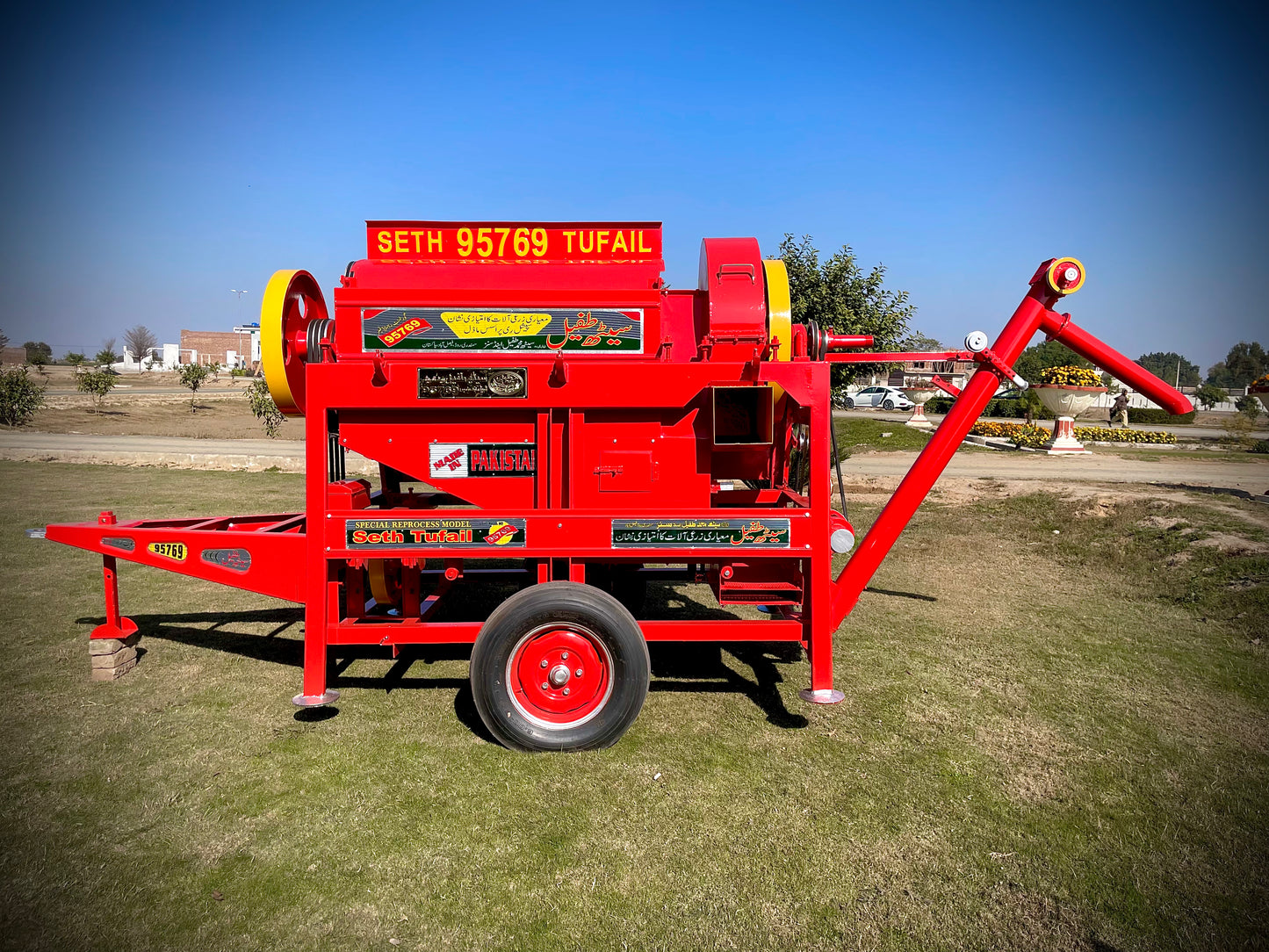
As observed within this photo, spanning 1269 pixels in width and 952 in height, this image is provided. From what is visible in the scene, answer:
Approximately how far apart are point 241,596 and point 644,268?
572cm

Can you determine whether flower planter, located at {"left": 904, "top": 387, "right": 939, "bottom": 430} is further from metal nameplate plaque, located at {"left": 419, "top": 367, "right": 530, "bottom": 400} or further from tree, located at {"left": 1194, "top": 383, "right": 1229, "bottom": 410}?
metal nameplate plaque, located at {"left": 419, "top": 367, "right": 530, "bottom": 400}

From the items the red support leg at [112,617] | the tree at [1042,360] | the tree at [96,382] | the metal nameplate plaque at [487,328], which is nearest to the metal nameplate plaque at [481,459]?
the metal nameplate plaque at [487,328]

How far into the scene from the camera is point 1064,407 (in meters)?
21.6

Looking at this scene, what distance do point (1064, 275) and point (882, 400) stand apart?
44.0m

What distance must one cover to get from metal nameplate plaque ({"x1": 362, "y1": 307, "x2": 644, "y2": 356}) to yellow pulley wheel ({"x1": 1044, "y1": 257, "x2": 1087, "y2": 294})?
2916 mm

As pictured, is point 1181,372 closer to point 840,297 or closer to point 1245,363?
point 1245,363

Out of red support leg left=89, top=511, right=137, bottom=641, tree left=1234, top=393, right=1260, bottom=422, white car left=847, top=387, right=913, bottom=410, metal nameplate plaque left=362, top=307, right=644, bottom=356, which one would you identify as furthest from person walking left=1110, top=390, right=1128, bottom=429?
red support leg left=89, top=511, right=137, bottom=641

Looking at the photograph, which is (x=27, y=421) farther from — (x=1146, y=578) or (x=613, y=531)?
(x=1146, y=578)

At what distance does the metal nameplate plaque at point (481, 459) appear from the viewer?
16.3 feet

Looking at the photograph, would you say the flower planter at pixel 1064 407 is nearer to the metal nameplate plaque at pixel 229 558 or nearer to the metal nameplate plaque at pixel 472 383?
the metal nameplate plaque at pixel 472 383

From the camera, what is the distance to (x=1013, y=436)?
22.9 metres

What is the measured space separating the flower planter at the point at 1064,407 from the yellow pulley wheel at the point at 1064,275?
16.7m

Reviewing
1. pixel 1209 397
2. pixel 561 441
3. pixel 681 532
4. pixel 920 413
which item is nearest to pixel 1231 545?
pixel 681 532

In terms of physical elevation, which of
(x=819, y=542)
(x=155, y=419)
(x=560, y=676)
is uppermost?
(x=155, y=419)
